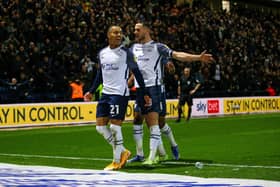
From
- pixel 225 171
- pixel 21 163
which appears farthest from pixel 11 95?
pixel 225 171

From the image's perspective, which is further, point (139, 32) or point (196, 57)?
point (139, 32)

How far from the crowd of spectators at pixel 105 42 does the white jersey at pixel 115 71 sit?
42.8 feet

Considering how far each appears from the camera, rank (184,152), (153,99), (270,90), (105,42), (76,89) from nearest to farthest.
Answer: (153,99), (184,152), (76,89), (105,42), (270,90)

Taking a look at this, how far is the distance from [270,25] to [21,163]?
38724 mm

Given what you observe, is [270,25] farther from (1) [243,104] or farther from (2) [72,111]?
(2) [72,111]

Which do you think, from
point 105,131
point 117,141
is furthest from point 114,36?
point 117,141

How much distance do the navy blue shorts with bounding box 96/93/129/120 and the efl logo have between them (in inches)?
894

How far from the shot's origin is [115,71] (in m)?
10.7

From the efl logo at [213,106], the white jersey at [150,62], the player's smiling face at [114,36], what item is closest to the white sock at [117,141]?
the white jersey at [150,62]

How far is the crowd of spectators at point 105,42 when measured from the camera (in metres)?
24.4

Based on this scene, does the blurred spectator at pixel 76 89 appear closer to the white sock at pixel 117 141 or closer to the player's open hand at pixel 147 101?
the player's open hand at pixel 147 101

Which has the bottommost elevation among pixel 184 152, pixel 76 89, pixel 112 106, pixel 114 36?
pixel 184 152

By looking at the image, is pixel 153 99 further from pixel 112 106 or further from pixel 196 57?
pixel 196 57

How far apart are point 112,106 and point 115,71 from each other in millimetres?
583
